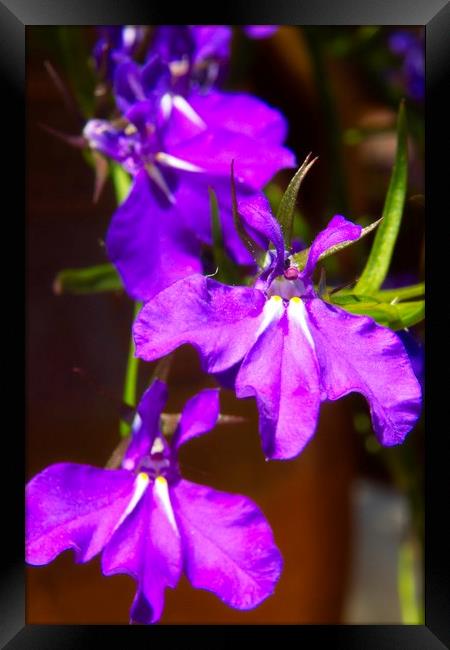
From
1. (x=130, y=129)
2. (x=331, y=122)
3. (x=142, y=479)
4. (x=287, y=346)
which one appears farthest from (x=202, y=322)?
(x=331, y=122)

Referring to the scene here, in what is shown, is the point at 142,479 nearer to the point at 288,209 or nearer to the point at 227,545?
the point at 227,545

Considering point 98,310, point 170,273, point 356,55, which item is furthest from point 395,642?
point 356,55

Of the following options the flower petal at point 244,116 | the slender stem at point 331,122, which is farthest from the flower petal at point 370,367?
the slender stem at point 331,122

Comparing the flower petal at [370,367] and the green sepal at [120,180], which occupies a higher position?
the green sepal at [120,180]

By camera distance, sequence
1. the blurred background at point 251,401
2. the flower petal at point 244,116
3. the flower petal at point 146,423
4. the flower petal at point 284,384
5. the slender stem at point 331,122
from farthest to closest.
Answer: the slender stem at point 331,122, the blurred background at point 251,401, the flower petal at point 244,116, the flower petal at point 146,423, the flower petal at point 284,384

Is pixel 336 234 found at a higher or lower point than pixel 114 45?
lower

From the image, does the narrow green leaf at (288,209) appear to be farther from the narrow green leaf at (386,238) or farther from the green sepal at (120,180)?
the green sepal at (120,180)

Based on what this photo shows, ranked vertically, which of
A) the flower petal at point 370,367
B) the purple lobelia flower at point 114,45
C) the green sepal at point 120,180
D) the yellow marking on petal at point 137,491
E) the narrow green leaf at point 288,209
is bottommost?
the yellow marking on petal at point 137,491

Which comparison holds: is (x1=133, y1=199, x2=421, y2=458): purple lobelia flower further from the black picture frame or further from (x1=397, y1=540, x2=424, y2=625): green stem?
(x1=397, y1=540, x2=424, y2=625): green stem
